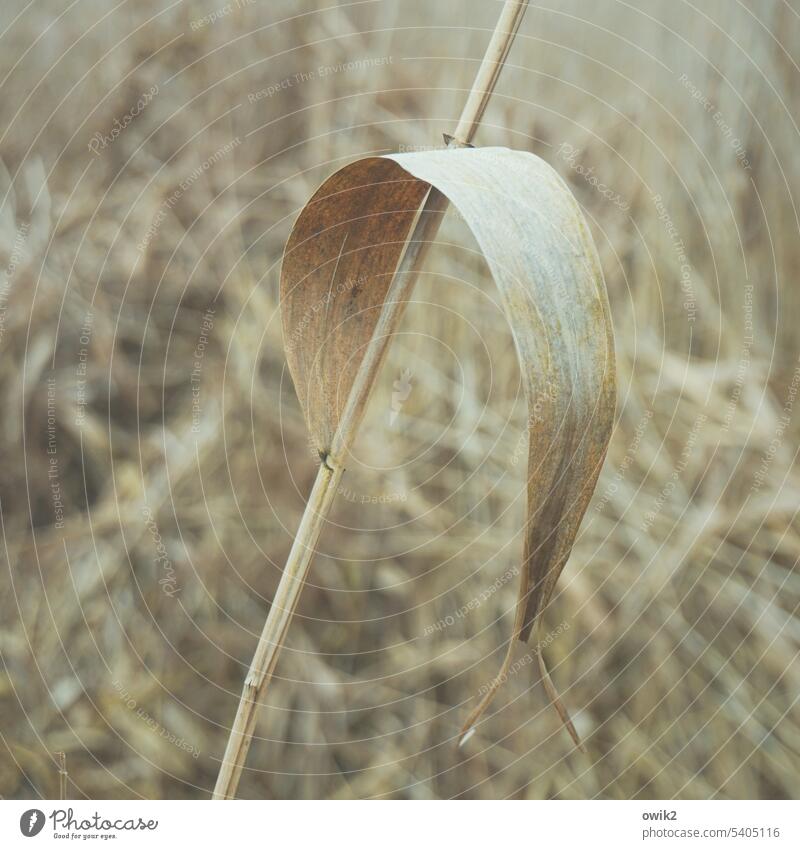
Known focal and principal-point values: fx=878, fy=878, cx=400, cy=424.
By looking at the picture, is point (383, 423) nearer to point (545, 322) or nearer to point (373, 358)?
point (373, 358)

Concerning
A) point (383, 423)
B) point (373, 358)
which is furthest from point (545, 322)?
point (383, 423)

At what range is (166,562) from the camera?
1.82ft

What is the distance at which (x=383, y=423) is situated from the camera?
1.85 feet

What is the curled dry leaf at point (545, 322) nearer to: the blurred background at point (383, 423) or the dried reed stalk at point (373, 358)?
the dried reed stalk at point (373, 358)

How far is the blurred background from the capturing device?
Answer: 21.2 inches

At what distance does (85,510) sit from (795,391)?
0.46 meters

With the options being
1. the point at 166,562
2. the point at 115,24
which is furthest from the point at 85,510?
the point at 115,24

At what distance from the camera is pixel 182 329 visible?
0.55 meters

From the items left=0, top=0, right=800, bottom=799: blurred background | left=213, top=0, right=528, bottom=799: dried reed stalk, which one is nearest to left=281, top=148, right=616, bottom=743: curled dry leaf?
left=213, top=0, right=528, bottom=799: dried reed stalk

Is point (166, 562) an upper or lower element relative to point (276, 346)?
lower

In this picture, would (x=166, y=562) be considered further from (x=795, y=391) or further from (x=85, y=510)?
(x=795, y=391)

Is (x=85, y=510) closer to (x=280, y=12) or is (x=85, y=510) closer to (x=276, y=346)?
(x=276, y=346)
